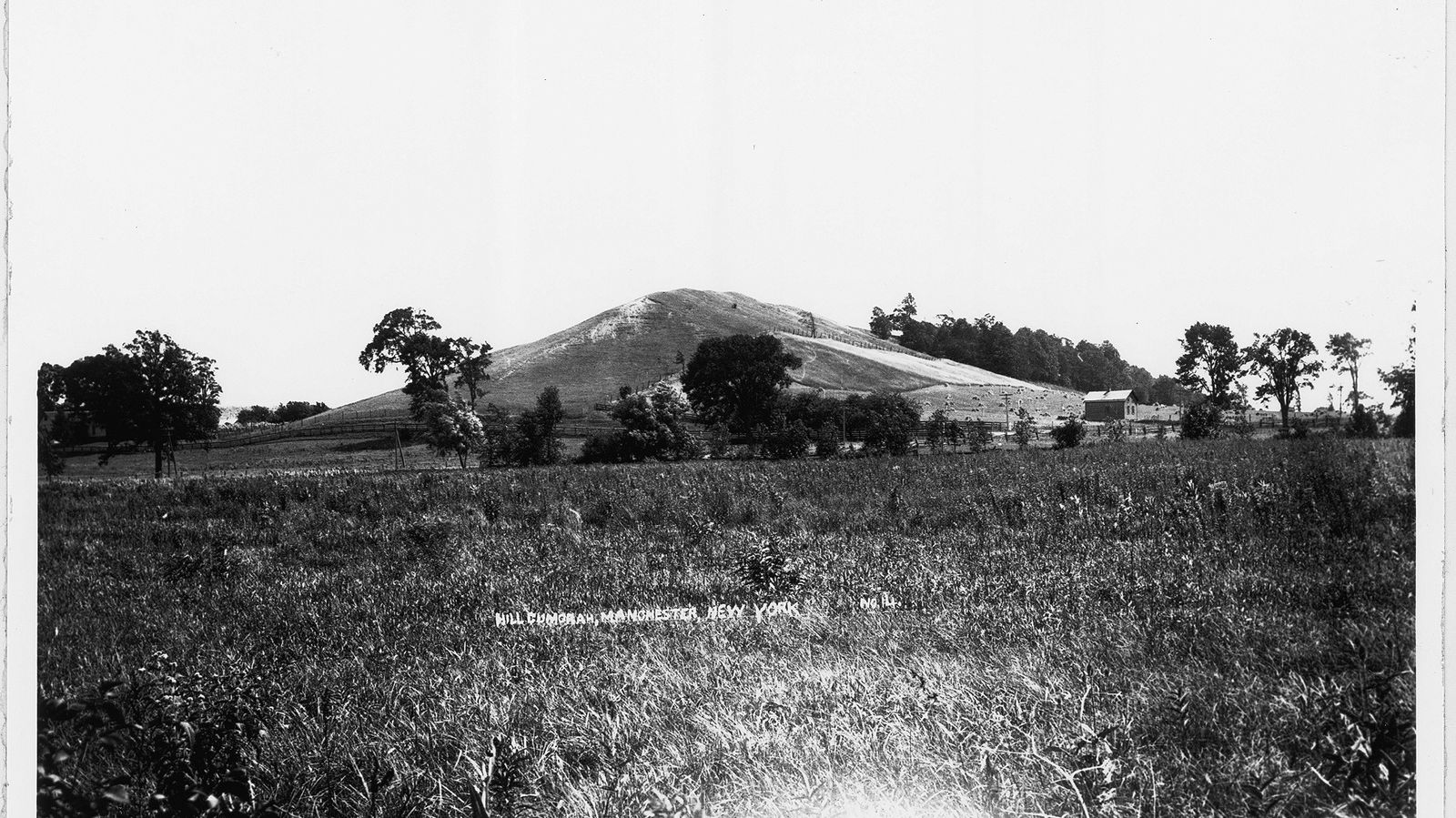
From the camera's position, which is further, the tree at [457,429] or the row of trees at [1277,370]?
the tree at [457,429]

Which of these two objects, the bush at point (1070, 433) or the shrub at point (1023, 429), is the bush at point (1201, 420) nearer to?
the bush at point (1070, 433)

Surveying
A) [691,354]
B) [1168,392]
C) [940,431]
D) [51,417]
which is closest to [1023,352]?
[940,431]

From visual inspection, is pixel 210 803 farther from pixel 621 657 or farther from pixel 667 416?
pixel 667 416

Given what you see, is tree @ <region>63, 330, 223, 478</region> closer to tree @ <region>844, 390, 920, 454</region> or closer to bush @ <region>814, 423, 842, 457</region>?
bush @ <region>814, 423, 842, 457</region>

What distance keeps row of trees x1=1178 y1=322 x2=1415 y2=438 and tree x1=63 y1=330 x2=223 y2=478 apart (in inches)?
305

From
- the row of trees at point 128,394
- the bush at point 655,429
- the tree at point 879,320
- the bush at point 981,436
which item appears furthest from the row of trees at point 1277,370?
the bush at point 981,436

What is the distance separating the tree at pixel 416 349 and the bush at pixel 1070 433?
10479 mm

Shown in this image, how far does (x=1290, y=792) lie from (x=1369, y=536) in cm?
248

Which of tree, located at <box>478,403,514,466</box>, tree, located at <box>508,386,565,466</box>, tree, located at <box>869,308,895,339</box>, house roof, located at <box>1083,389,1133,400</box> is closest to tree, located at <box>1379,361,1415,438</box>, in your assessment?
tree, located at <box>869,308,895,339</box>

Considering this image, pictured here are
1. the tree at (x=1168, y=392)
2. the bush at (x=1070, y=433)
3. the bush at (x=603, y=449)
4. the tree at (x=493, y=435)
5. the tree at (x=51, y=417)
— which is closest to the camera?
the tree at (x=51, y=417)

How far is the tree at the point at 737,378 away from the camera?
1012 cm

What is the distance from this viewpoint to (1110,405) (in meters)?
13.1

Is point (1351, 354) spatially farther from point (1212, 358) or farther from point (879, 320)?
point (879, 320)

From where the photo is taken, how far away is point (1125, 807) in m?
2.63
